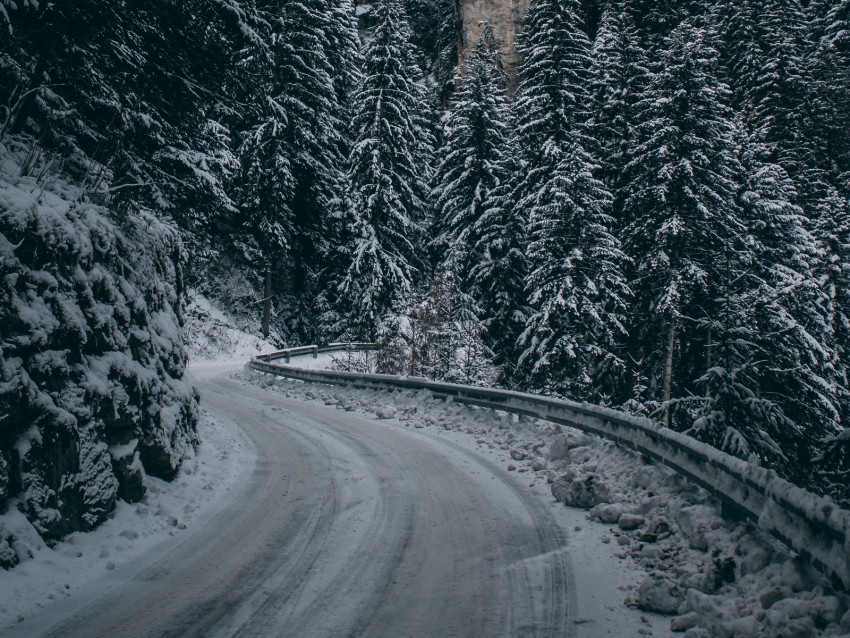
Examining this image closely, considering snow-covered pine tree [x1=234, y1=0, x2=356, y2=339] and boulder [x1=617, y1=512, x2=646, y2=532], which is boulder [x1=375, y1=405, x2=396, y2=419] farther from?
snow-covered pine tree [x1=234, y1=0, x2=356, y2=339]

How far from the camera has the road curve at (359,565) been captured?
372 cm

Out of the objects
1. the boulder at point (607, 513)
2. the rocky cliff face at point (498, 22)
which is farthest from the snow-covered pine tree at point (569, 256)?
the rocky cliff face at point (498, 22)

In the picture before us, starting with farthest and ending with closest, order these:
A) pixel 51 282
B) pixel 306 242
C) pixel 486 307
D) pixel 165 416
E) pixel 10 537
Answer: pixel 306 242
pixel 486 307
pixel 165 416
pixel 51 282
pixel 10 537

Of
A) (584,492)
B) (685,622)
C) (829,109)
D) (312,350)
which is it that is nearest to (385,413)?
(584,492)

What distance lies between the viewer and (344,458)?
8.58 m

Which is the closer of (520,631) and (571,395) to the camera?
(520,631)

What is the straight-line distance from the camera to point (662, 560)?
4562mm

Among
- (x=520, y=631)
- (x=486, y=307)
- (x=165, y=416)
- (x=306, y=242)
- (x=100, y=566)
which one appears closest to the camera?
(x=520, y=631)

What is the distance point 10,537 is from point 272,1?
3225 centimetres

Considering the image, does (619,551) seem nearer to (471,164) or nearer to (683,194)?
(683,194)

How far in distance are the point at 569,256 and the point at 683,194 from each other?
15.2 feet

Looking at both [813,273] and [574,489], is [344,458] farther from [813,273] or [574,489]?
[813,273]

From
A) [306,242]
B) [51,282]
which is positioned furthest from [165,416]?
[306,242]

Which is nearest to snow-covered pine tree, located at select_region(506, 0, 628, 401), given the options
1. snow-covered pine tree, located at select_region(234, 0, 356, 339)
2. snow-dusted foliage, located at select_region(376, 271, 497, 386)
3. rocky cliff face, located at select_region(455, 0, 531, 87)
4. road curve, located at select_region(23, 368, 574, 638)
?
snow-dusted foliage, located at select_region(376, 271, 497, 386)
